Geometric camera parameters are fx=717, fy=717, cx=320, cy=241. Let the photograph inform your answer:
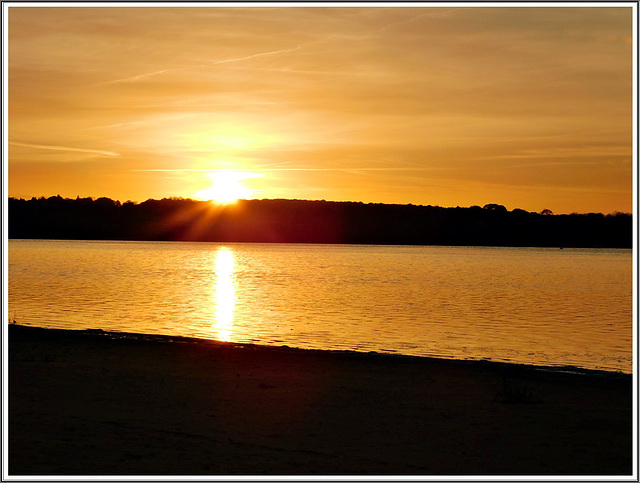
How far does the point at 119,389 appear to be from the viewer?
1275 centimetres

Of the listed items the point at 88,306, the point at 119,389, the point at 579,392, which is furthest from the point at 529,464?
the point at 88,306

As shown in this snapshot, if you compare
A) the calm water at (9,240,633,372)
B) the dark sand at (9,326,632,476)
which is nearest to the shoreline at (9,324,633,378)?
the dark sand at (9,326,632,476)

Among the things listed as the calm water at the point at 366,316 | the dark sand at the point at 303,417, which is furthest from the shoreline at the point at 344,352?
the calm water at the point at 366,316

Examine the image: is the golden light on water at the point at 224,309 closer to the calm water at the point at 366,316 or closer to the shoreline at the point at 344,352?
the calm water at the point at 366,316

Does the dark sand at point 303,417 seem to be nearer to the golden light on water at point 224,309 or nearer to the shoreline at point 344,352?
the shoreline at point 344,352

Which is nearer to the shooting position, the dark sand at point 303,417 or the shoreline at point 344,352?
the dark sand at point 303,417

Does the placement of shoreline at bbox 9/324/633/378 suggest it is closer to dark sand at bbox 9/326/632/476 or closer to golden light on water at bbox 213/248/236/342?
dark sand at bbox 9/326/632/476

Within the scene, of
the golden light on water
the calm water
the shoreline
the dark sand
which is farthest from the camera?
the golden light on water

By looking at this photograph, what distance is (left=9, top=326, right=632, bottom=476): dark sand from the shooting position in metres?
8.97

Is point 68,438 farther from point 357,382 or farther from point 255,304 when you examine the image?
point 255,304

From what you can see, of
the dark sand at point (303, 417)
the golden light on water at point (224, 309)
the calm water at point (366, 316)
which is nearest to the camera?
the dark sand at point (303, 417)

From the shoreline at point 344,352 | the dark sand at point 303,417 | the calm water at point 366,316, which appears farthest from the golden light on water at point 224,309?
the dark sand at point 303,417

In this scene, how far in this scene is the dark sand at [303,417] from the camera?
29.4 ft

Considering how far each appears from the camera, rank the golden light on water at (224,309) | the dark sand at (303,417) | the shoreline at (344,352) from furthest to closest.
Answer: the golden light on water at (224,309), the shoreline at (344,352), the dark sand at (303,417)
